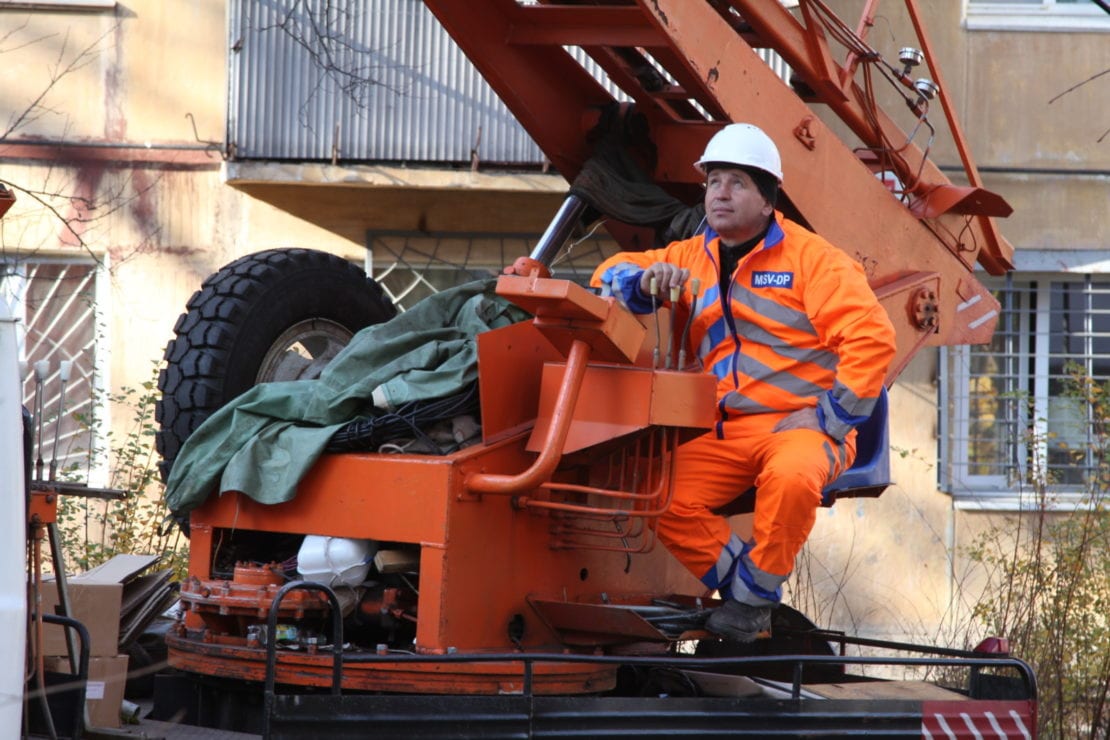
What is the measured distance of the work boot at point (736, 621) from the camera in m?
4.26

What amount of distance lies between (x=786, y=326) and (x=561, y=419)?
929 millimetres

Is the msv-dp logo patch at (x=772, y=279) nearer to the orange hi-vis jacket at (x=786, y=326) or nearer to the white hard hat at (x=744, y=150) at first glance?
the orange hi-vis jacket at (x=786, y=326)

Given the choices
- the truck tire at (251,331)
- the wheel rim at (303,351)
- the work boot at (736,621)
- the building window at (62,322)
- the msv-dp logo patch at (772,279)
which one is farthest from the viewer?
the building window at (62,322)

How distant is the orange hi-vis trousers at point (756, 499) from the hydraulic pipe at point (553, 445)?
455 mm

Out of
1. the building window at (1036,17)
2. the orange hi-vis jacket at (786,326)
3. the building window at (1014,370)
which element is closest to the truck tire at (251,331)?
the orange hi-vis jacket at (786,326)

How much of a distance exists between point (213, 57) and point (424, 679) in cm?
780

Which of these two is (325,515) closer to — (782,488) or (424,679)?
(424,679)

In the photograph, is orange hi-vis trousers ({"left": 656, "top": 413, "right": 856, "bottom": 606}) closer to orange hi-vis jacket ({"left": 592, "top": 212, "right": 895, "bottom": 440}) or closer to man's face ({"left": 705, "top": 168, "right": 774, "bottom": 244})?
orange hi-vis jacket ({"left": 592, "top": 212, "right": 895, "bottom": 440})

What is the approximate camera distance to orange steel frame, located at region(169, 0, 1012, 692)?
12.9 feet

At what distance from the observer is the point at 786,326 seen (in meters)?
4.49

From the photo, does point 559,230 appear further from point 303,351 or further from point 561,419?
point 561,419

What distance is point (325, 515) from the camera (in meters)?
4.14

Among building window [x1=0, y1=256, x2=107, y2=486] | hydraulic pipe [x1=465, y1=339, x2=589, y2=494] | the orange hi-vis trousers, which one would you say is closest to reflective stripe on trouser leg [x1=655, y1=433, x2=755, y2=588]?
the orange hi-vis trousers

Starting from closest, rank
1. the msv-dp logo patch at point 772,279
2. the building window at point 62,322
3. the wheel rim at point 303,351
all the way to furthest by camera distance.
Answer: the msv-dp logo patch at point 772,279
the wheel rim at point 303,351
the building window at point 62,322
